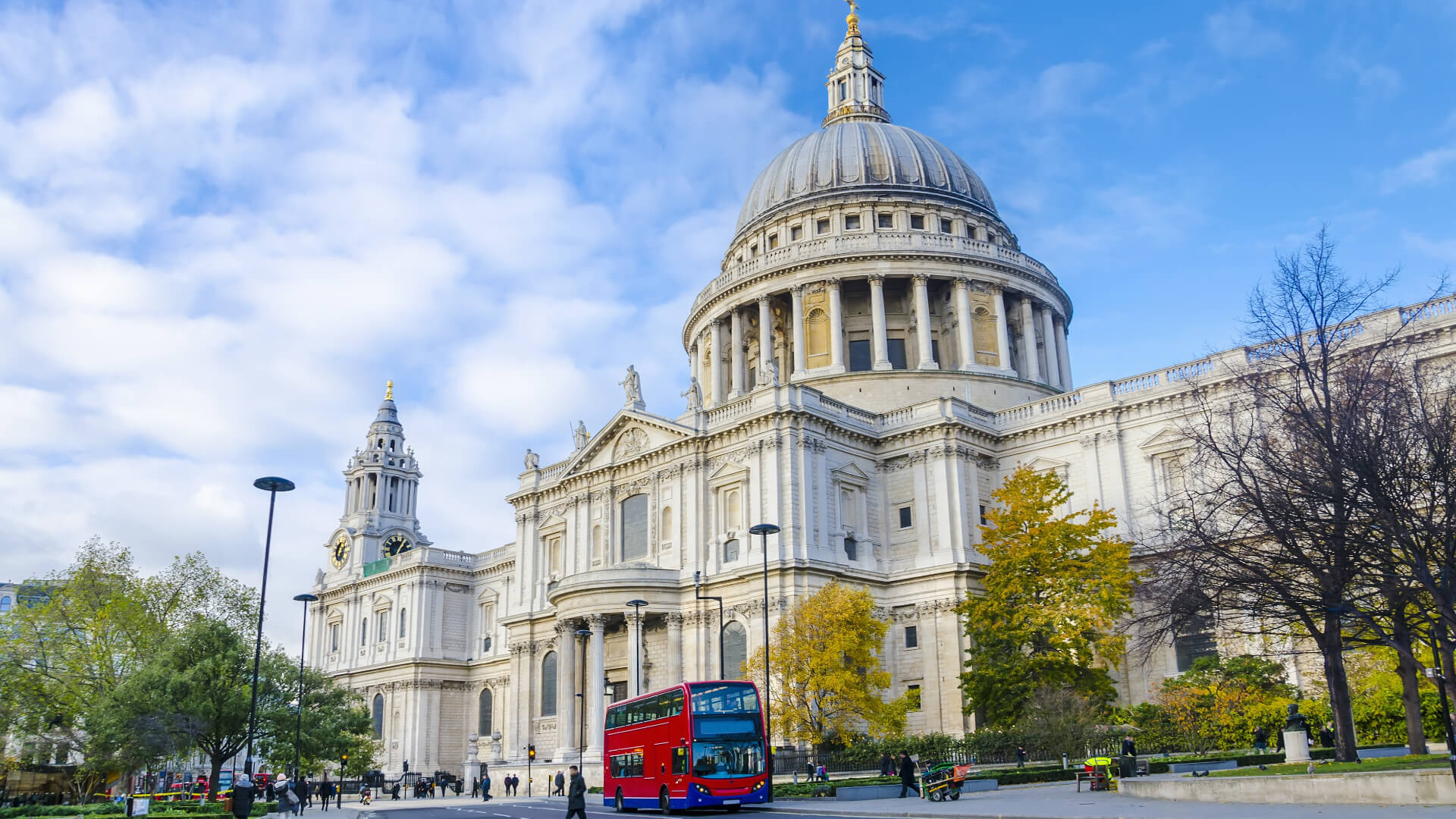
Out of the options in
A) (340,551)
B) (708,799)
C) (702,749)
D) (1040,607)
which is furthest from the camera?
(340,551)

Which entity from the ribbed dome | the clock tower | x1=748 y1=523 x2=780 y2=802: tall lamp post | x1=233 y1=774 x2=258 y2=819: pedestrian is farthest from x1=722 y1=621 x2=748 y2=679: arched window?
the clock tower

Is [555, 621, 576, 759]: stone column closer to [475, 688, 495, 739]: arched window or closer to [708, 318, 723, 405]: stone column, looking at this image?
[708, 318, 723, 405]: stone column

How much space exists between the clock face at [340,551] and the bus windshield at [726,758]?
72.5m

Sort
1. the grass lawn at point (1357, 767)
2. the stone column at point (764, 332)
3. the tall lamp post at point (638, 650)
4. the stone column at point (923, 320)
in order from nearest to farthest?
1. the grass lawn at point (1357, 767)
2. the tall lamp post at point (638, 650)
3. the stone column at point (923, 320)
4. the stone column at point (764, 332)

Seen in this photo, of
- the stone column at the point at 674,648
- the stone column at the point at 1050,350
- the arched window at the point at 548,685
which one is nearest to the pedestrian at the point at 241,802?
the stone column at the point at 674,648

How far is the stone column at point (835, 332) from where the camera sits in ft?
218

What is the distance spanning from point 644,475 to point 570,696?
11.3 meters

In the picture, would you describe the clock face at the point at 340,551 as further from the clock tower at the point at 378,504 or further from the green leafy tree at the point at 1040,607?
the green leafy tree at the point at 1040,607

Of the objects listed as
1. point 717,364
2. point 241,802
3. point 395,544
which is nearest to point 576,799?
point 241,802

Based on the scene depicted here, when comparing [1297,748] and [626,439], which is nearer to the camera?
[1297,748]

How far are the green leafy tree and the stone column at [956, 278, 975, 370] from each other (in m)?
21.6

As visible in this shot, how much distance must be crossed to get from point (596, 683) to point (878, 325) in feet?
87.0

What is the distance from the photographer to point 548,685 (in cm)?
6091

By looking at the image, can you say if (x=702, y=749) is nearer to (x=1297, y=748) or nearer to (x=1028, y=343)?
(x=1297, y=748)
